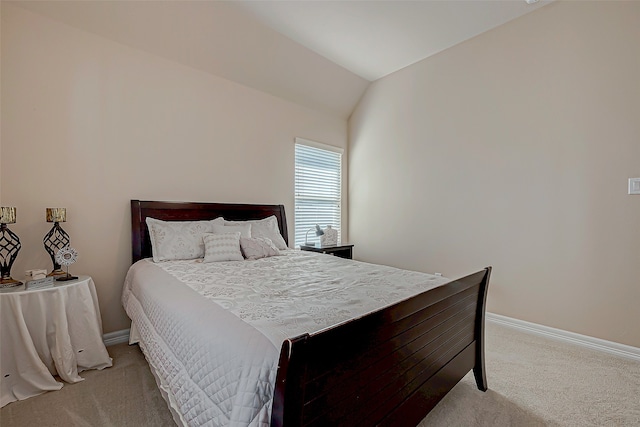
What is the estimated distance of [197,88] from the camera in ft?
9.92

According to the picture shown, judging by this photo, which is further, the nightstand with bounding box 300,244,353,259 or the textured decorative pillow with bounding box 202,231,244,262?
the nightstand with bounding box 300,244,353,259

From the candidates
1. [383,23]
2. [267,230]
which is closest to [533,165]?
[383,23]

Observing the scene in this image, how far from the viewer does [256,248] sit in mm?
2730

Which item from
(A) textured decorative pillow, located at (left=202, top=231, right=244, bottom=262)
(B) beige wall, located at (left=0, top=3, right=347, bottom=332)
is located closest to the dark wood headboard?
(B) beige wall, located at (left=0, top=3, right=347, bottom=332)

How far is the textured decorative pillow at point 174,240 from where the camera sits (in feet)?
8.17

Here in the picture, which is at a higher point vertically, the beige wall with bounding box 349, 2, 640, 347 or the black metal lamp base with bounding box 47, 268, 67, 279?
the beige wall with bounding box 349, 2, 640, 347

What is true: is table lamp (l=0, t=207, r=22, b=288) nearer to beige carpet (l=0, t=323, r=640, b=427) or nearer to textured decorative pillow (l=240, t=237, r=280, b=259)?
beige carpet (l=0, t=323, r=640, b=427)

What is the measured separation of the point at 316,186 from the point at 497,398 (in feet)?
10.0

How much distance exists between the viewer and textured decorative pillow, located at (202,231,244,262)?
250cm

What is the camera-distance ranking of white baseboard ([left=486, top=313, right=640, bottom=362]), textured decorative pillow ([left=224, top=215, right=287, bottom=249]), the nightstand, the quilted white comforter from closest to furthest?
the quilted white comforter < white baseboard ([left=486, top=313, right=640, bottom=362]) < textured decorative pillow ([left=224, top=215, right=287, bottom=249]) < the nightstand

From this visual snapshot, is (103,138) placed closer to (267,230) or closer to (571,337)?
(267,230)

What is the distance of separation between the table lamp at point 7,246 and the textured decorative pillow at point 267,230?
1.52 m

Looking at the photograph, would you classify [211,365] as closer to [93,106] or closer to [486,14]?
[93,106]

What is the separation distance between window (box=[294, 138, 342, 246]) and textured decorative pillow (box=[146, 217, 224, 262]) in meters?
1.50
